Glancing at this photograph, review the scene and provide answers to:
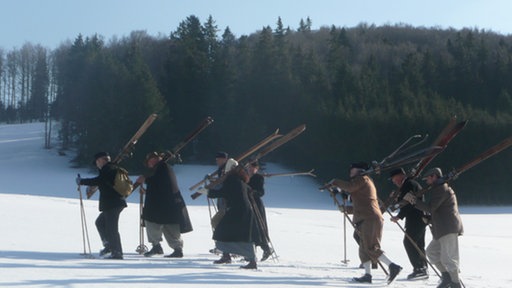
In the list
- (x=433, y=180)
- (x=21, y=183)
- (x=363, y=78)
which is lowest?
(x=21, y=183)

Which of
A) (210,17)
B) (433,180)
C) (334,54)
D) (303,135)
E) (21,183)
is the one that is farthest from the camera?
(210,17)

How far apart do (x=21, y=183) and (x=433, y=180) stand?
36.7 metres

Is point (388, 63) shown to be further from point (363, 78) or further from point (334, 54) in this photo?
point (363, 78)

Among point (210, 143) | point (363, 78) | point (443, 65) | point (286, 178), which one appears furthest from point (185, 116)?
point (443, 65)

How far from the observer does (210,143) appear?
50281 millimetres

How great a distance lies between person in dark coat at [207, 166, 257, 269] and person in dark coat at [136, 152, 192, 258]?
1.03 meters

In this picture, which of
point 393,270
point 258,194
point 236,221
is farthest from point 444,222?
point 258,194

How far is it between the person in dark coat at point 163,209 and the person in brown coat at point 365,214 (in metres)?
2.70

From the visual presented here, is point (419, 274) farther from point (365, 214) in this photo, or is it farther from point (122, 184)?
point (122, 184)

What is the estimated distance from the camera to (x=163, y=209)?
11844 millimetres

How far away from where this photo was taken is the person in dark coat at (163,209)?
1183cm

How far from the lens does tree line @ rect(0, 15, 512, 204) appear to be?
44.3 meters

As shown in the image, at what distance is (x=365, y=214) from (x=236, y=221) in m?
1.82

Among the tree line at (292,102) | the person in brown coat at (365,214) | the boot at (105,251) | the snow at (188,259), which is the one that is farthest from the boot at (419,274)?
the tree line at (292,102)
